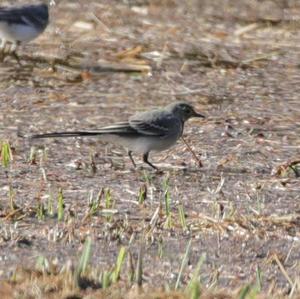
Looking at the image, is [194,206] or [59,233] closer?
[59,233]

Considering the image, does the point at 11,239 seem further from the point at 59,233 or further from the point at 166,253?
the point at 166,253

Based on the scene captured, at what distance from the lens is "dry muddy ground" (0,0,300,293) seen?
288 inches

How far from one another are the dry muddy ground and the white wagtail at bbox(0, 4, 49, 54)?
0.19 m

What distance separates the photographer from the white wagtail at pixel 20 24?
44.1 feet

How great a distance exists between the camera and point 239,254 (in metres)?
7.27

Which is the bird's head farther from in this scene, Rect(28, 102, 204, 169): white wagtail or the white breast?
the white breast

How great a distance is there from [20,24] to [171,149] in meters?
3.96

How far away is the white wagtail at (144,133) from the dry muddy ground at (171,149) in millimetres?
161

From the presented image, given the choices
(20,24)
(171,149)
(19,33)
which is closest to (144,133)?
(171,149)

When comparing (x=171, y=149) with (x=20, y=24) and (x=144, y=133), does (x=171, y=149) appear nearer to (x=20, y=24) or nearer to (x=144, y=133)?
(x=144, y=133)

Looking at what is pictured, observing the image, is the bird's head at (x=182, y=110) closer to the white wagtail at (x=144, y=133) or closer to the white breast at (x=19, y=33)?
the white wagtail at (x=144, y=133)

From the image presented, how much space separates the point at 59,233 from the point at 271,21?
7901mm

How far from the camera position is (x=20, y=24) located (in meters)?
13.6

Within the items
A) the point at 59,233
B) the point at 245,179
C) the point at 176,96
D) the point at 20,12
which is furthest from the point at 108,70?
the point at 59,233
